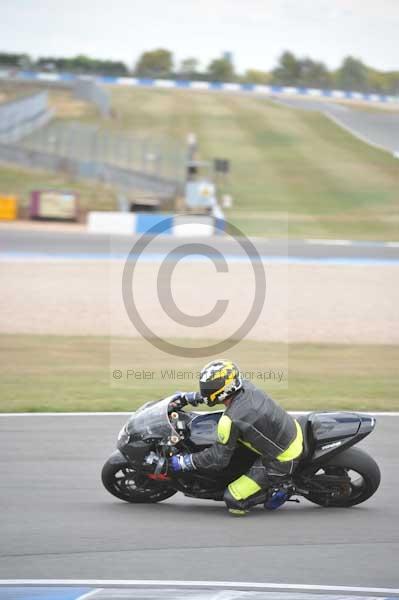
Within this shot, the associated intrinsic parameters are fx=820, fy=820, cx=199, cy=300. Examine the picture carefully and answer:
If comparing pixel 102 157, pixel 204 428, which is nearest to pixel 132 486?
pixel 204 428

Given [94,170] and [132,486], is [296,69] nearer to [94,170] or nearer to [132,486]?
[94,170]

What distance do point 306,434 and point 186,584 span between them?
185 cm

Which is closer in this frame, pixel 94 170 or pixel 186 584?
pixel 186 584

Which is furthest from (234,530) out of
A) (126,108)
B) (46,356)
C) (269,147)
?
(126,108)

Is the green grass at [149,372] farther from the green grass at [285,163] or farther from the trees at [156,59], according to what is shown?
the trees at [156,59]

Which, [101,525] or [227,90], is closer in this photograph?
[101,525]

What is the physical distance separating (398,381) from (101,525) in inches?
278

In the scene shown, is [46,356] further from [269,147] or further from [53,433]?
[269,147]

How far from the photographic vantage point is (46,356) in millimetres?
13727

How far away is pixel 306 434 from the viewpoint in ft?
23.1

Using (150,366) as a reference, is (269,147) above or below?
above

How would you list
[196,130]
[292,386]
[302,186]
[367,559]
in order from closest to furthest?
[367,559], [292,386], [302,186], [196,130]

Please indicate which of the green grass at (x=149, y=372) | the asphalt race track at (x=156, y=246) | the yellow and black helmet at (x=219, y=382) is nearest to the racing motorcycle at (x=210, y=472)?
the yellow and black helmet at (x=219, y=382)

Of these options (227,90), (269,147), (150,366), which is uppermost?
(227,90)
